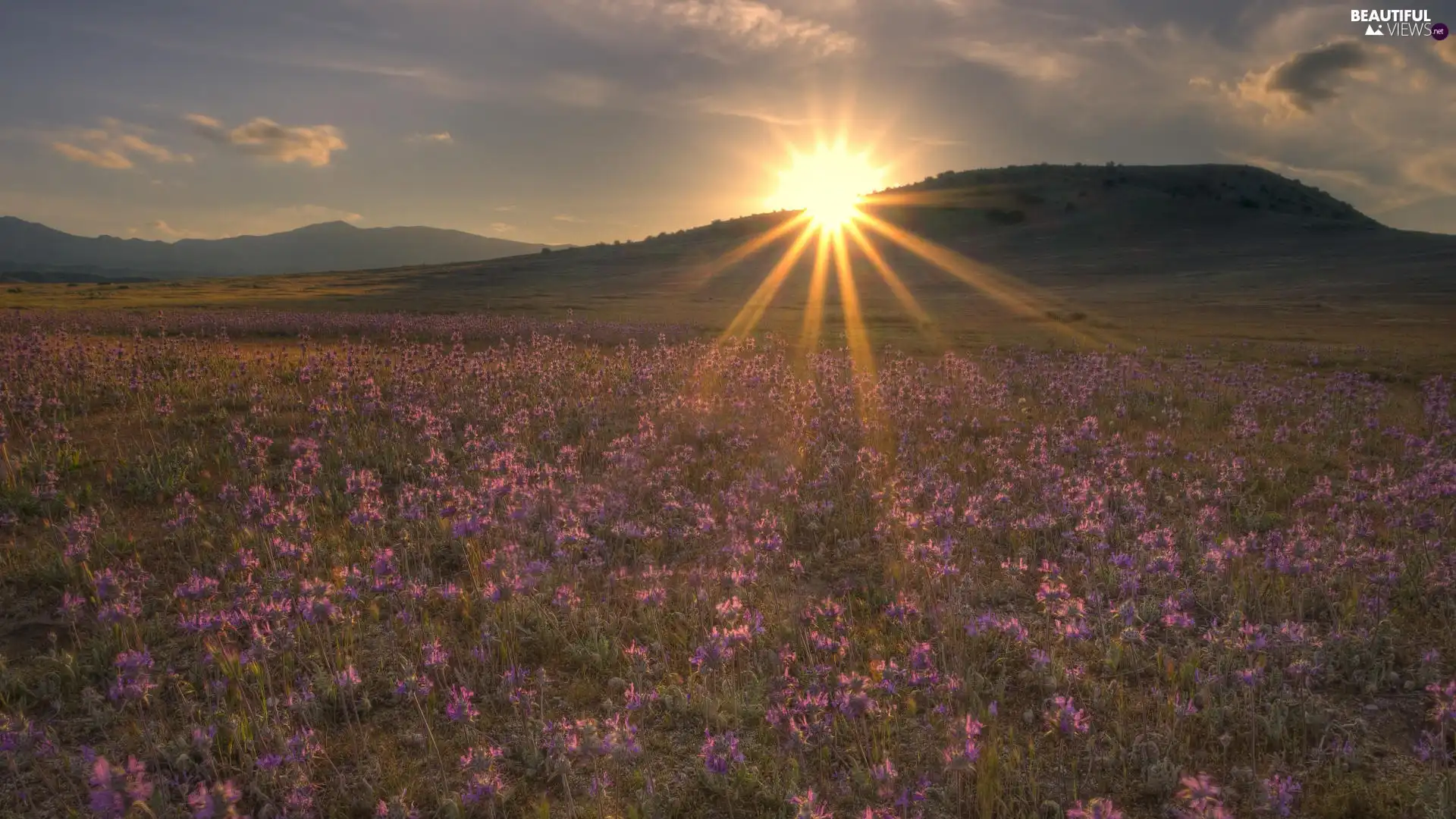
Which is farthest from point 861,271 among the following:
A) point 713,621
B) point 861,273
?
point 713,621

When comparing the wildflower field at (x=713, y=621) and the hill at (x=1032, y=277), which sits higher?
the hill at (x=1032, y=277)

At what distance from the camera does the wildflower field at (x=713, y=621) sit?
4898 mm

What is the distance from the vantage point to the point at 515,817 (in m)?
4.79

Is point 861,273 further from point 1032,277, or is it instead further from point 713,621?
point 713,621

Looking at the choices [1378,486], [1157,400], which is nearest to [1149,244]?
[1157,400]

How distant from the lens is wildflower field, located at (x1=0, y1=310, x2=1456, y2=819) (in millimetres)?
4898

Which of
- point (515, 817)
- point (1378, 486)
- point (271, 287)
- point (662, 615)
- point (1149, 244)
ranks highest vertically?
point (1149, 244)

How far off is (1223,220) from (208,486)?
169169 mm

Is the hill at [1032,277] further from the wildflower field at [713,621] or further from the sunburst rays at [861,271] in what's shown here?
the wildflower field at [713,621]

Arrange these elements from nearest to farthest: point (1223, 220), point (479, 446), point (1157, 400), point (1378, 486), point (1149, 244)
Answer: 1. point (1378, 486)
2. point (479, 446)
3. point (1157, 400)
4. point (1149, 244)
5. point (1223, 220)

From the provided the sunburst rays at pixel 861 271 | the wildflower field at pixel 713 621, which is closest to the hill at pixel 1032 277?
the sunburst rays at pixel 861 271

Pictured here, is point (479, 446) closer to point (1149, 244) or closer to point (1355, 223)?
point (1149, 244)

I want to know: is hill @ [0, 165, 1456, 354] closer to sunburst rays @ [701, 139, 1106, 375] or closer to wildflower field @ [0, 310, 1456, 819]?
sunburst rays @ [701, 139, 1106, 375]

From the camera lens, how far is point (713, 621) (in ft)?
23.3
